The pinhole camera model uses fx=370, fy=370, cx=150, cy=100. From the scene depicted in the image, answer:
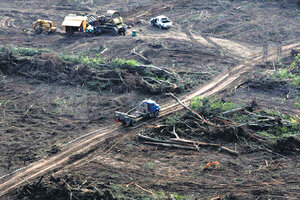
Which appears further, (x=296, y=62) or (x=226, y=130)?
(x=296, y=62)

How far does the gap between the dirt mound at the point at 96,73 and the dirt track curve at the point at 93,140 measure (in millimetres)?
1672

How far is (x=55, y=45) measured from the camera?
38.6 metres

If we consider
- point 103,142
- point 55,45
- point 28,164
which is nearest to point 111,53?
point 55,45

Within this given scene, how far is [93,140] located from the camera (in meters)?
22.9

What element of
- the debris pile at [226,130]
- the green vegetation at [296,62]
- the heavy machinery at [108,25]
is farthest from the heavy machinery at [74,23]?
the green vegetation at [296,62]

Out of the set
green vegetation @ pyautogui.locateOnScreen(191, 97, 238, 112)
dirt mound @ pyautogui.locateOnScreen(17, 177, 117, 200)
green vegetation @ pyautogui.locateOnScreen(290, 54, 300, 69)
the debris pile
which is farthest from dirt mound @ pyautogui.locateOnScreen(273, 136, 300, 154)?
green vegetation @ pyautogui.locateOnScreen(290, 54, 300, 69)

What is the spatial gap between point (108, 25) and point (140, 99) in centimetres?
1574

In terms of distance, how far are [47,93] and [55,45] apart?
11047mm

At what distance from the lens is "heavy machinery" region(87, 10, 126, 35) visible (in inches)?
1596

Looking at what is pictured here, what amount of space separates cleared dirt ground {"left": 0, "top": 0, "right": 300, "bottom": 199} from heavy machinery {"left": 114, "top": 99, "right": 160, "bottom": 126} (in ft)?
2.17

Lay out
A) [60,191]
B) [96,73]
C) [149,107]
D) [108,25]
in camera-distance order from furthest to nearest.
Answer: [108,25] < [96,73] < [149,107] < [60,191]

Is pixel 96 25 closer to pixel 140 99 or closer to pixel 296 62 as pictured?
pixel 140 99

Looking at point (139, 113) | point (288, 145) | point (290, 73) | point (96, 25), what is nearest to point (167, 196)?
point (288, 145)

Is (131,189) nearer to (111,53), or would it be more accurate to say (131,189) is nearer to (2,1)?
(111,53)
